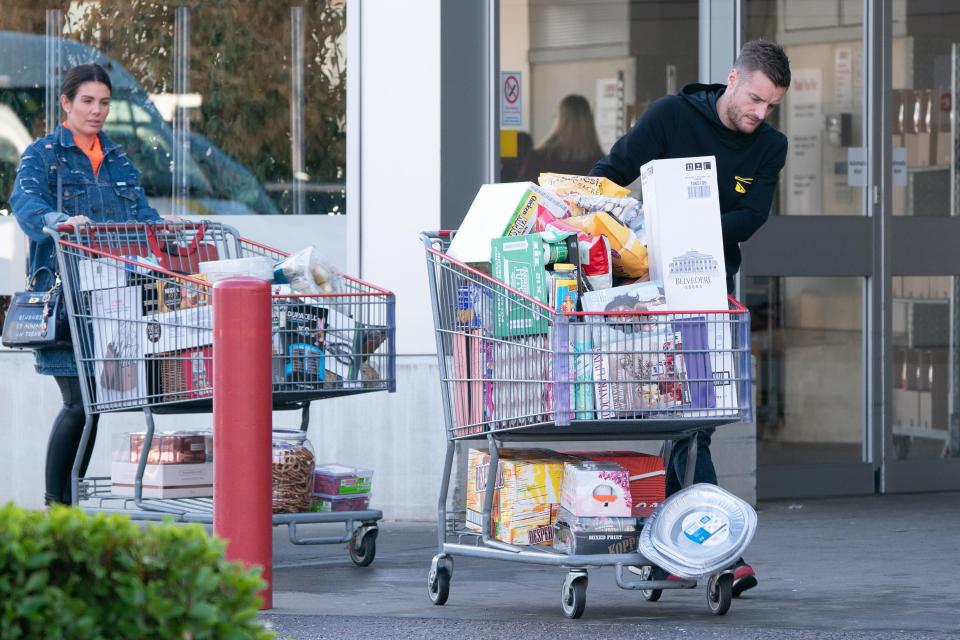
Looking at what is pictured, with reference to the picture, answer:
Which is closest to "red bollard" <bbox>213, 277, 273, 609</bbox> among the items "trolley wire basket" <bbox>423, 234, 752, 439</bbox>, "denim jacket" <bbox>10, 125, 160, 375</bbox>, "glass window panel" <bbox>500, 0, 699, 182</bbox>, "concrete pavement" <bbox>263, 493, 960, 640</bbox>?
"concrete pavement" <bbox>263, 493, 960, 640</bbox>

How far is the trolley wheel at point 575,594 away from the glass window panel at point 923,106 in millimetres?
4504

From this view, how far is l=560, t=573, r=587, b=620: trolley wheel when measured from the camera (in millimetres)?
5086

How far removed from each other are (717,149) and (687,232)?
0.72 m

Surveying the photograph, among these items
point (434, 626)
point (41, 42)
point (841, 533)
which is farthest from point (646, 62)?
point (434, 626)

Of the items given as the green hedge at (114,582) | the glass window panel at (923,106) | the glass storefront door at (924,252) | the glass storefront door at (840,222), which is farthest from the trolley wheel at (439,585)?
the glass window panel at (923,106)

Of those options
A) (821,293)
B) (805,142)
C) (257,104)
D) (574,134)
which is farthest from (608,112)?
(257,104)

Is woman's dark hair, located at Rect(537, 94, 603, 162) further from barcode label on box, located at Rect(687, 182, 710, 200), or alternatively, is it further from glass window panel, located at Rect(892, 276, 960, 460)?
barcode label on box, located at Rect(687, 182, 710, 200)

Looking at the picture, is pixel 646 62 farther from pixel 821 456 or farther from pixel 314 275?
pixel 314 275

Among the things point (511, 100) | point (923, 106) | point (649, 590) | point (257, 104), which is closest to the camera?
point (649, 590)

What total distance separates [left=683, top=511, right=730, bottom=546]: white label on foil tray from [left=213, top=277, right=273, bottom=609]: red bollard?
1.39m

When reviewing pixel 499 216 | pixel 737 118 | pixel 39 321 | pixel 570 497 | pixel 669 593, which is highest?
pixel 737 118

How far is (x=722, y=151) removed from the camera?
18.5 feet

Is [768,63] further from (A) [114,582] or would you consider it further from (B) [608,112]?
(A) [114,582]

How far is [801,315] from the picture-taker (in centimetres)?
865
